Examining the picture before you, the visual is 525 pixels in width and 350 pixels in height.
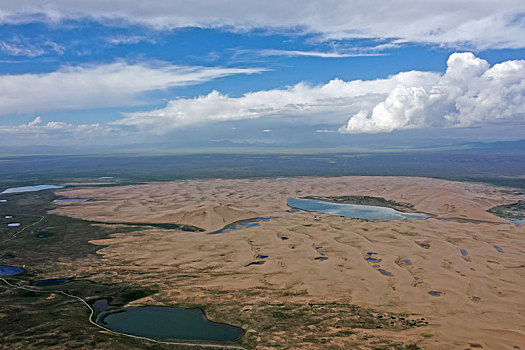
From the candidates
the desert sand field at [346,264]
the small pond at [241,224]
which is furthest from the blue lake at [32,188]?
the small pond at [241,224]

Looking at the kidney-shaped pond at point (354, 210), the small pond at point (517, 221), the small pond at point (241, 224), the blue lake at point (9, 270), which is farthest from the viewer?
the kidney-shaped pond at point (354, 210)

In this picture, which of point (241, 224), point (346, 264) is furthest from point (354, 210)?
point (346, 264)

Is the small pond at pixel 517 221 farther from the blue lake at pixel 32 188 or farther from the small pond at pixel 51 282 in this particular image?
the blue lake at pixel 32 188

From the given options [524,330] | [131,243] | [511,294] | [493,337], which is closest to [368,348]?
[493,337]

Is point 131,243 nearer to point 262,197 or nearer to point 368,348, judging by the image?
point 368,348

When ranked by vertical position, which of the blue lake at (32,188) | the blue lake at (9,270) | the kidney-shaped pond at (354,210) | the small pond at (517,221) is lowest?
the small pond at (517,221)

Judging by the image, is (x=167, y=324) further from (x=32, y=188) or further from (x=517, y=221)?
(x=32, y=188)
